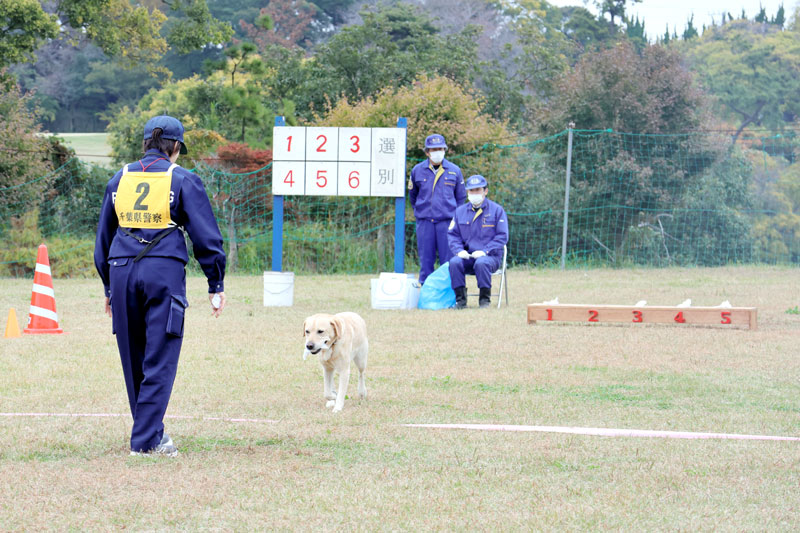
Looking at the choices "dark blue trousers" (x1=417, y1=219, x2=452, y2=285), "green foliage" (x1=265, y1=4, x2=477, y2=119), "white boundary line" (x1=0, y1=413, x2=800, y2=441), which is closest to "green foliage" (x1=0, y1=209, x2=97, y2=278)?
"dark blue trousers" (x1=417, y1=219, x2=452, y2=285)

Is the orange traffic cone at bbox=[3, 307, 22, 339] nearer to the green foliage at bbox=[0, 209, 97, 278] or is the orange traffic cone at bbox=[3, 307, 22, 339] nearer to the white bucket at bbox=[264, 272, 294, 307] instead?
the white bucket at bbox=[264, 272, 294, 307]

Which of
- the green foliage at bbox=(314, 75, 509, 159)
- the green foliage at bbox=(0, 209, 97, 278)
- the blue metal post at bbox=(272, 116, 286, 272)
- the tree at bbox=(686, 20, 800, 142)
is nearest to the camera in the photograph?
the blue metal post at bbox=(272, 116, 286, 272)

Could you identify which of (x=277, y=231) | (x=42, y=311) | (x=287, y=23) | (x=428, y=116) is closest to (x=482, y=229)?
(x=277, y=231)

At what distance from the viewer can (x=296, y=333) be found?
9.52 m

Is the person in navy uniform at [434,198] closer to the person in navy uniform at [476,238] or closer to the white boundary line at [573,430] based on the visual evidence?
the person in navy uniform at [476,238]

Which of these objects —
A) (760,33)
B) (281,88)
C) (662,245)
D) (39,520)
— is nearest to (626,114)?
(662,245)

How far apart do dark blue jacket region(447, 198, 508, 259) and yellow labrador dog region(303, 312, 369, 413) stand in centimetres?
579

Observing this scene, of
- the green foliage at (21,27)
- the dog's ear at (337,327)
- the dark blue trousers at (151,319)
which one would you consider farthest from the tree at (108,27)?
the dark blue trousers at (151,319)

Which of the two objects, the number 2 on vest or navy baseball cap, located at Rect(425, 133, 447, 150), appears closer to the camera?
the number 2 on vest

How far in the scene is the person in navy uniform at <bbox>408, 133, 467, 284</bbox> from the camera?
12.5 metres

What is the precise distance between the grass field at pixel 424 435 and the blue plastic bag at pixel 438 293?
1.78m

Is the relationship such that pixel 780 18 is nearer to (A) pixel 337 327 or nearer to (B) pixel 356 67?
(B) pixel 356 67

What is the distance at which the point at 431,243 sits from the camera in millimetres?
12742

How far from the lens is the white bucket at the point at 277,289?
12117 millimetres
